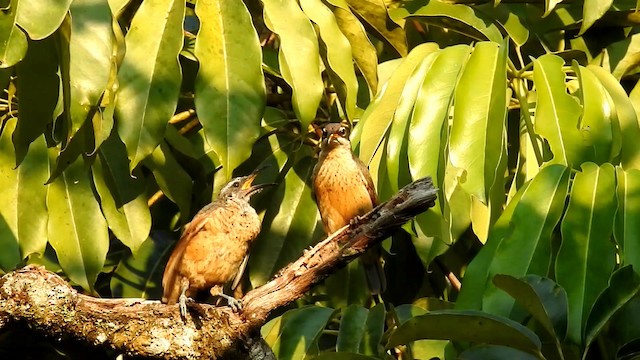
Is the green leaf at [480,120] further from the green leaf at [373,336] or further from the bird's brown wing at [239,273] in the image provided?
the bird's brown wing at [239,273]

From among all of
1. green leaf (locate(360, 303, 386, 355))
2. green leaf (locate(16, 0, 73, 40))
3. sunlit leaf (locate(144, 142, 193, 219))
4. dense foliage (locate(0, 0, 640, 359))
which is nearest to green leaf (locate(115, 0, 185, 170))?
dense foliage (locate(0, 0, 640, 359))

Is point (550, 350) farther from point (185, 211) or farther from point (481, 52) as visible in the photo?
point (185, 211)

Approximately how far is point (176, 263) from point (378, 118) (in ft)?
3.57

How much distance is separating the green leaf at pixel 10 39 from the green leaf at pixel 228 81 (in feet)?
1.74

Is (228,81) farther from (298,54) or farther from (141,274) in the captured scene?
(141,274)

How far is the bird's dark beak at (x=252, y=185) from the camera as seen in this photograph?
450cm

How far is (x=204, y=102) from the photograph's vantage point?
3.31 metres

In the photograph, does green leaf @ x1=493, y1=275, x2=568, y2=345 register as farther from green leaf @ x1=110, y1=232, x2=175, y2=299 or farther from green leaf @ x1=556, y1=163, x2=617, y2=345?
green leaf @ x1=110, y1=232, x2=175, y2=299

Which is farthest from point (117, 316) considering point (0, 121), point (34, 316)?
point (0, 121)

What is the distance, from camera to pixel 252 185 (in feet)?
15.1

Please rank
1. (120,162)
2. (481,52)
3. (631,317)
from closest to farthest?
(631,317)
(481,52)
(120,162)

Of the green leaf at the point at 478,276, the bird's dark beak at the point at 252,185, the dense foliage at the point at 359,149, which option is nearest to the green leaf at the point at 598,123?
the dense foliage at the point at 359,149

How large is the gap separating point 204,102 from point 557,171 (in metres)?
1.03

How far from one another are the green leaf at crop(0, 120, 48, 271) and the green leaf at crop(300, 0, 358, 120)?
1024mm
